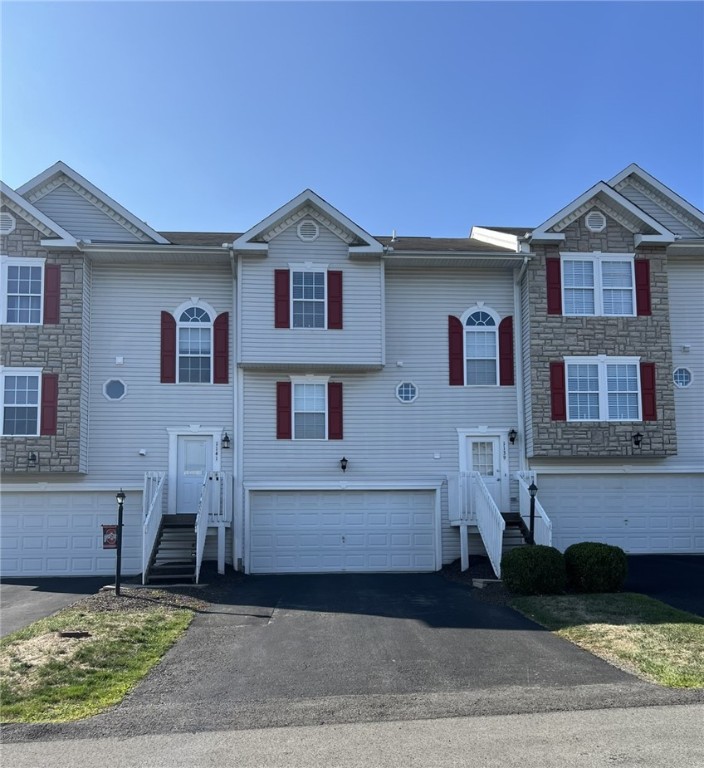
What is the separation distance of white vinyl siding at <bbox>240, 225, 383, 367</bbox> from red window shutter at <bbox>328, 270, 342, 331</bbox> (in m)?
0.11

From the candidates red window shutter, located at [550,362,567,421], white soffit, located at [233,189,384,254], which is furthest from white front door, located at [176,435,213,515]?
red window shutter, located at [550,362,567,421]

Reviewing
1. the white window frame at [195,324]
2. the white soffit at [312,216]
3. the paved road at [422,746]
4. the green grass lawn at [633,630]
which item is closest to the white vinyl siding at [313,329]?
the white soffit at [312,216]

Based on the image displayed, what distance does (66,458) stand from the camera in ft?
54.7

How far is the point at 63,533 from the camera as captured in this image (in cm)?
1738

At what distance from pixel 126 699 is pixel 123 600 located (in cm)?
579

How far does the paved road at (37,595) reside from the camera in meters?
11.9

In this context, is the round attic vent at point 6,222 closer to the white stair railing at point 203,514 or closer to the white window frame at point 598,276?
the white stair railing at point 203,514

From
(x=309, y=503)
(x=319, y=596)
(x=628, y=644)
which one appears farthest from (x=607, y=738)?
(x=309, y=503)

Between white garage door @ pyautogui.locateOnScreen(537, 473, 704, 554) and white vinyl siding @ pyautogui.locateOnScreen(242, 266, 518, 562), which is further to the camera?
white garage door @ pyautogui.locateOnScreen(537, 473, 704, 554)

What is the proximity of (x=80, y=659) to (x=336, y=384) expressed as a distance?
1012 cm

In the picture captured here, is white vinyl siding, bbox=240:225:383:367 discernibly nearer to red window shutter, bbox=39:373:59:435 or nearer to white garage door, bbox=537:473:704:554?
red window shutter, bbox=39:373:59:435

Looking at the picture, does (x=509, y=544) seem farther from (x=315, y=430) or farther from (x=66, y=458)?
(x=66, y=458)

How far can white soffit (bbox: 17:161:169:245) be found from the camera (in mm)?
17781

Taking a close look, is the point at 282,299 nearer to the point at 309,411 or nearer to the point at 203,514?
the point at 309,411
